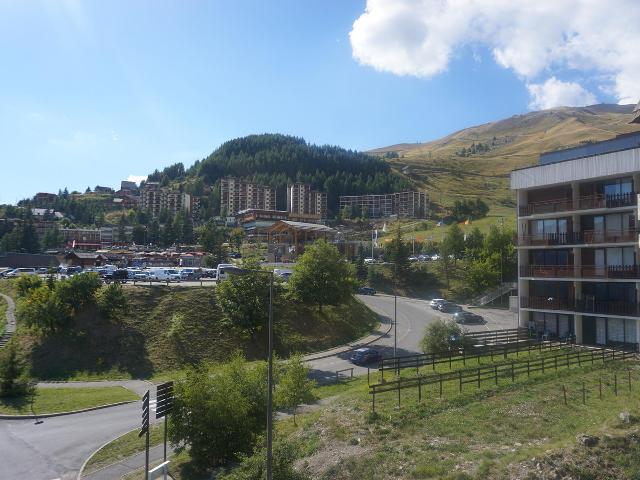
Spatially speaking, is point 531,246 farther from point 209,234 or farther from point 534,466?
point 209,234

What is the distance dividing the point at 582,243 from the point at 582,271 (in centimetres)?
234

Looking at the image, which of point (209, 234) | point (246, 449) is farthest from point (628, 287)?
point (209, 234)

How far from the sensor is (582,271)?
3956cm

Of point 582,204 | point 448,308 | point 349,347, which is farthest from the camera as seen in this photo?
point 448,308

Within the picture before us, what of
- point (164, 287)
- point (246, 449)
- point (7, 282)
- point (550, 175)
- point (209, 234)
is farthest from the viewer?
point (209, 234)

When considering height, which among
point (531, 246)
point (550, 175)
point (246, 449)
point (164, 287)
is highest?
point (550, 175)

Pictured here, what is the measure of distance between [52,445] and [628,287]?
40704mm

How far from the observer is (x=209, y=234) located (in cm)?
9462

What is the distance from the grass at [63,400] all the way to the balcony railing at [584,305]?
34.2m

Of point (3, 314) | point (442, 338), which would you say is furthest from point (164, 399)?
point (3, 314)

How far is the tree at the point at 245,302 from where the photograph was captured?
141 feet

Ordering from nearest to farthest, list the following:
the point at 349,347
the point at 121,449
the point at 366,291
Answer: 1. the point at 121,449
2. the point at 349,347
3. the point at 366,291

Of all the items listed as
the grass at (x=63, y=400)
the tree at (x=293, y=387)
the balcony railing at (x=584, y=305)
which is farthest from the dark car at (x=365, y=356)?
the grass at (x=63, y=400)

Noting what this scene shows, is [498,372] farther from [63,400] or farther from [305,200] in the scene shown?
[305,200]
